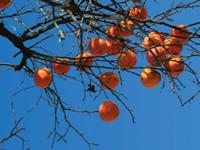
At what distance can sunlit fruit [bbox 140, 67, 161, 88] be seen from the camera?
87.0 inches

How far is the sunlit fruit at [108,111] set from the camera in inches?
91.2

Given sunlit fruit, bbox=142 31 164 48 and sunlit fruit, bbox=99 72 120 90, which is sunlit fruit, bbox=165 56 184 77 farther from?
sunlit fruit, bbox=99 72 120 90

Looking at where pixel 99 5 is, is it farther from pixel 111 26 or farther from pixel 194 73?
pixel 194 73

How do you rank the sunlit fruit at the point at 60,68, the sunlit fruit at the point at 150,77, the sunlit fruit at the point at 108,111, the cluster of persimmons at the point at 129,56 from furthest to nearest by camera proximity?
the sunlit fruit at the point at 60,68 < the sunlit fruit at the point at 108,111 < the sunlit fruit at the point at 150,77 < the cluster of persimmons at the point at 129,56

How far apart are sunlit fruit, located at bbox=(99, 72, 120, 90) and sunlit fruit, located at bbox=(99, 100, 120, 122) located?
0.34 ft

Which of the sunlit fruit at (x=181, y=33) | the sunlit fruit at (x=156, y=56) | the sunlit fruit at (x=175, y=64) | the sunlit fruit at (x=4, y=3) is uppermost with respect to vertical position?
the sunlit fruit at (x=4, y=3)

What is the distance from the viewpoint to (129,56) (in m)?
2.21

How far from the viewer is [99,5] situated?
7.56 feet

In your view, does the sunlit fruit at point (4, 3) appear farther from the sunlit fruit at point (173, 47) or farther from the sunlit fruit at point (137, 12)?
the sunlit fruit at point (173, 47)

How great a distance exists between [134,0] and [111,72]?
484 mm

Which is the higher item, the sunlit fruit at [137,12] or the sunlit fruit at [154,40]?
the sunlit fruit at [137,12]

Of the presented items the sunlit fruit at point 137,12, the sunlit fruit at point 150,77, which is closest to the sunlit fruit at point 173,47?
Result: the sunlit fruit at point 150,77

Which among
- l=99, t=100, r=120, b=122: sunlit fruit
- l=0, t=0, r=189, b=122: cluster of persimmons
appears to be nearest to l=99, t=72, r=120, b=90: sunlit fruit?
l=0, t=0, r=189, b=122: cluster of persimmons

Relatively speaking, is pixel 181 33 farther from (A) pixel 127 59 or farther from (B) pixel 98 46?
(B) pixel 98 46
